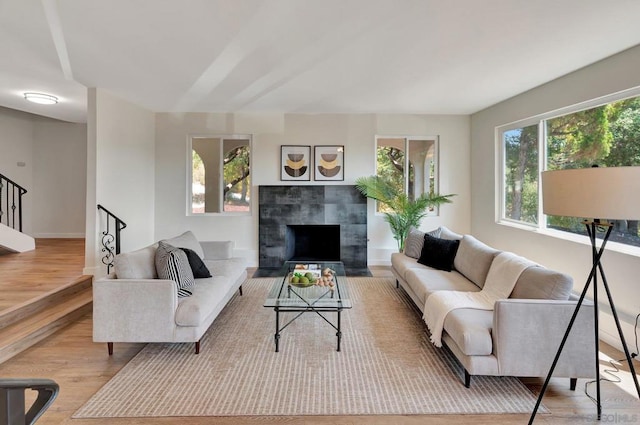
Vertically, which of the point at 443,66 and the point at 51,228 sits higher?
the point at 443,66

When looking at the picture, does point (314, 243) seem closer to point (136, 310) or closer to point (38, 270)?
point (136, 310)

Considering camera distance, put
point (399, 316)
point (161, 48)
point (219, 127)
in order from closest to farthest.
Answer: point (161, 48) → point (399, 316) → point (219, 127)

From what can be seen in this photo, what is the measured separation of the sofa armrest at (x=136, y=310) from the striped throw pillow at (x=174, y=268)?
0.82ft

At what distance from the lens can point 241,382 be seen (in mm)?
2379

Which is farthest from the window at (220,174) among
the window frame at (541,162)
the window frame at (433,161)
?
the window frame at (541,162)

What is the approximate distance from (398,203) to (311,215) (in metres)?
1.53

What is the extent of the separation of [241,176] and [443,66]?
12.6 ft

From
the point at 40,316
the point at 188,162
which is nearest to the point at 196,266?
the point at 40,316

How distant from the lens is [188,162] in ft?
→ 19.7

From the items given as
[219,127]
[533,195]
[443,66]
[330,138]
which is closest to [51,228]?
[219,127]

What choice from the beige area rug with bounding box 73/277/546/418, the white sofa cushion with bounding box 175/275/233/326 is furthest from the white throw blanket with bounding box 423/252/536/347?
the white sofa cushion with bounding box 175/275/233/326

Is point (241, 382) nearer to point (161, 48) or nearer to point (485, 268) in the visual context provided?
point (485, 268)

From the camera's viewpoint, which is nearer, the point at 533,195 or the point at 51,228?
the point at 533,195

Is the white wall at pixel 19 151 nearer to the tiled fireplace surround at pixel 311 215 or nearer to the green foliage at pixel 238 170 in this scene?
the green foliage at pixel 238 170
